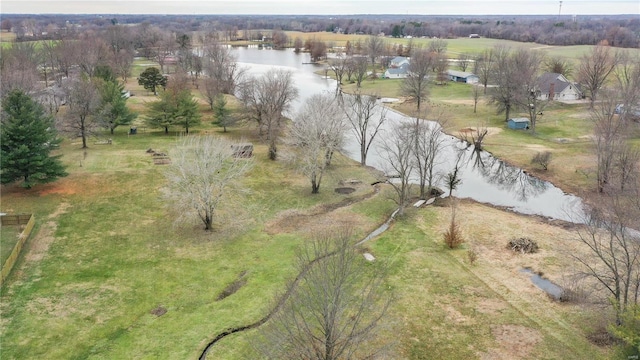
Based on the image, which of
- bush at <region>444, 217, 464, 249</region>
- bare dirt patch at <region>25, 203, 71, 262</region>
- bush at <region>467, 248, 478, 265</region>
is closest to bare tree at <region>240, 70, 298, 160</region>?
bare dirt patch at <region>25, 203, 71, 262</region>

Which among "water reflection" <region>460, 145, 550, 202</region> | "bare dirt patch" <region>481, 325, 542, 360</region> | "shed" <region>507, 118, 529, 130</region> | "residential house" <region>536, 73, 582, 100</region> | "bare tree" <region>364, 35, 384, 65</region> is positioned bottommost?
"bare dirt patch" <region>481, 325, 542, 360</region>

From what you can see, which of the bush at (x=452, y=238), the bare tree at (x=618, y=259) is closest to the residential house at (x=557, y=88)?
the bare tree at (x=618, y=259)

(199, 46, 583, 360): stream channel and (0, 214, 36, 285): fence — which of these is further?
(199, 46, 583, 360): stream channel

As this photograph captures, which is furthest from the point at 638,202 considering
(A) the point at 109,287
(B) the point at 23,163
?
(B) the point at 23,163

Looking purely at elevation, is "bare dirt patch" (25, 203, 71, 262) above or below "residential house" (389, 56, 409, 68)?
below

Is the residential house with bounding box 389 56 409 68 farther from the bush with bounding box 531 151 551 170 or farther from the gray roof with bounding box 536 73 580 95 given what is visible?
the bush with bounding box 531 151 551 170

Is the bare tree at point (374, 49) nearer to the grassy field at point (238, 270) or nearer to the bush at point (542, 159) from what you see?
the bush at point (542, 159)
